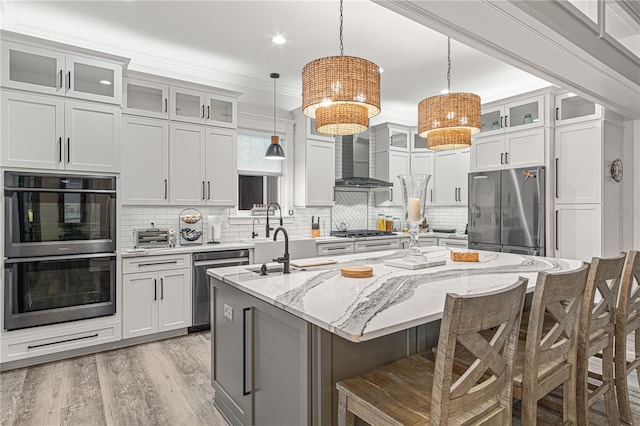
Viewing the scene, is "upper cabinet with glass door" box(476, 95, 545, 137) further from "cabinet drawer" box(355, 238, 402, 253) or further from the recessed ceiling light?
the recessed ceiling light

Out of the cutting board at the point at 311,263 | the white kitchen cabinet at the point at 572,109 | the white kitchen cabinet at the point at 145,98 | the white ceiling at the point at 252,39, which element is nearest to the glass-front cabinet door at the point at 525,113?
the white kitchen cabinet at the point at 572,109

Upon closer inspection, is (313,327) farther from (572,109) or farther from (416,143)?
(416,143)

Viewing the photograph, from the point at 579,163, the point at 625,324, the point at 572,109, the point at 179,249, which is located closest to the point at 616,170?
the point at 579,163

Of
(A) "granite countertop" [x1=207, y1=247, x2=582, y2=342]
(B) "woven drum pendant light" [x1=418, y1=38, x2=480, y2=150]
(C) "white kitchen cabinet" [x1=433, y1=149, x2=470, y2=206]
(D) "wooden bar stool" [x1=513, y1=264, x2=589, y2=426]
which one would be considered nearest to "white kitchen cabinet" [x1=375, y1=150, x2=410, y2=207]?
(C) "white kitchen cabinet" [x1=433, y1=149, x2=470, y2=206]

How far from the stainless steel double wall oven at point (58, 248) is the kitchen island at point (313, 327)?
1.66 metres

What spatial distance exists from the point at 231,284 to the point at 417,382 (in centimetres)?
110

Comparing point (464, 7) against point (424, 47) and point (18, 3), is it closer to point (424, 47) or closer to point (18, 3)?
point (424, 47)

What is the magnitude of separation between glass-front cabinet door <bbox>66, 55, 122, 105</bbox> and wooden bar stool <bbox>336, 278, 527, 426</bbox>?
3392 millimetres

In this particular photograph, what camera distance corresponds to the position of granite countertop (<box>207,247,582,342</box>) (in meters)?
1.38

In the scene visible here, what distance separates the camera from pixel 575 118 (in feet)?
13.9

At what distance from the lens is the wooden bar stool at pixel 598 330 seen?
1.83 m

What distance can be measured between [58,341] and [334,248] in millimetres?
3133

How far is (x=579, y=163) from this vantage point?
4.21 metres

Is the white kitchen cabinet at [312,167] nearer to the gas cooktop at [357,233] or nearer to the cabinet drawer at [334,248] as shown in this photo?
the gas cooktop at [357,233]
